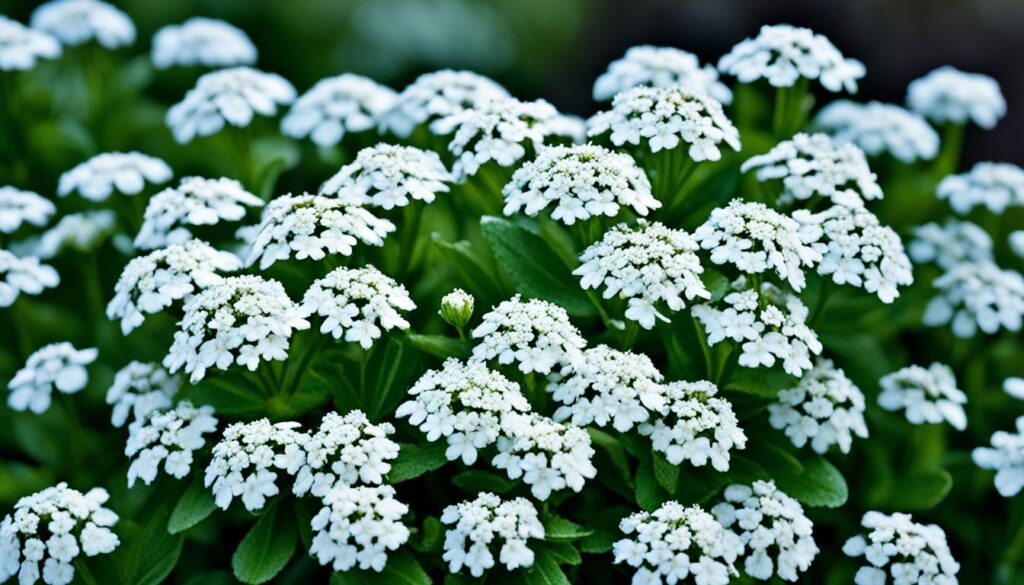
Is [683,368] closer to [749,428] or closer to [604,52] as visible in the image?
[749,428]

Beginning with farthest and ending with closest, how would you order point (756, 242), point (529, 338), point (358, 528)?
1. point (756, 242)
2. point (529, 338)
3. point (358, 528)

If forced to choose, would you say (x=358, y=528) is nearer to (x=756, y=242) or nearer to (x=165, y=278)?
(x=165, y=278)

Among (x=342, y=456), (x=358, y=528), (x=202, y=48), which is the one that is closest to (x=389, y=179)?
(x=342, y=456)

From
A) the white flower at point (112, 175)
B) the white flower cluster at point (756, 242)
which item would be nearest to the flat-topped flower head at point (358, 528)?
the white flower cluster at point (756, 242)

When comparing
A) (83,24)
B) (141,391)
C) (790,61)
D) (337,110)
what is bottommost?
(141,391)

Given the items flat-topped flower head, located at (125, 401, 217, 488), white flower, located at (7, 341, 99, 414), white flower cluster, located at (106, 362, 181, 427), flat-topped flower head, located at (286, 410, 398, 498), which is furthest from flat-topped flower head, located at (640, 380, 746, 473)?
white flower, located at (7, 341, 99, 414)

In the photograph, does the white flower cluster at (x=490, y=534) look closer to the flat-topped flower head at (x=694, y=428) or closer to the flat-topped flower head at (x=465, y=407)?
the flat-topped flower head at (x=465, y=407)

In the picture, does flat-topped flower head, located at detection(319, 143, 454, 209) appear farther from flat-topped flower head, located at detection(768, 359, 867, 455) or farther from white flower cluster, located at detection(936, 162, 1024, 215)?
white flower cluster, located at detection(936, 162, 1024, 215)
